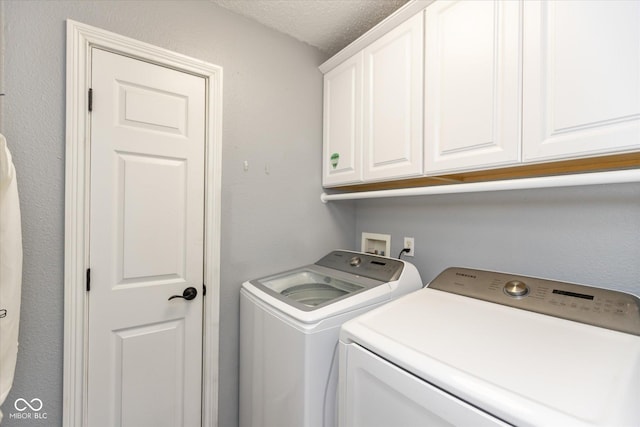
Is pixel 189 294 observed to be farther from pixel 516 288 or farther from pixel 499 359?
pixel 516 288

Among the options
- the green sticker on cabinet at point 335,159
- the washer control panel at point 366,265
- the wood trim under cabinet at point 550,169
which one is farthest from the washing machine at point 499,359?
the green sticker on cabinet at point 335,159

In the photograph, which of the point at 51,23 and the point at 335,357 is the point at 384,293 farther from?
the point at 51,23

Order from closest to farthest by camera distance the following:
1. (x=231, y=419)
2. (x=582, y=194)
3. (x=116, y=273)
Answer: (x=582, y=194) < (x=116, y=273) < (x=231, y=419)

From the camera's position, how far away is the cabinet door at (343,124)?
64.6 inches

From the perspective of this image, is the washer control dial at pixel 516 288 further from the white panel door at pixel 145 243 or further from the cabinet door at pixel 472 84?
the white panel door at pixel 145 243

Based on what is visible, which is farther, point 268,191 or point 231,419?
point 268,191

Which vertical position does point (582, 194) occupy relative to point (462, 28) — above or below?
below

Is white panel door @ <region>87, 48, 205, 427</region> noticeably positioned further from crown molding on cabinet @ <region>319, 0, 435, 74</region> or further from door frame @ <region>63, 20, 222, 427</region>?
crown molding on cabinet @ <region>319, 0, 435, 74</region>

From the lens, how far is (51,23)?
43.8 inches

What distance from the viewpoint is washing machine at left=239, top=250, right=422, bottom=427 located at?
1.06 metres

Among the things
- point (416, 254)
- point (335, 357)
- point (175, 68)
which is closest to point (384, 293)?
point (335, 357)

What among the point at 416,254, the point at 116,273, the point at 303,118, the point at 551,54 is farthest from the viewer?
the point at 303,118

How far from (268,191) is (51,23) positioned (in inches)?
46.0

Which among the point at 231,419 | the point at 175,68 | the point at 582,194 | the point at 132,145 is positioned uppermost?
the point at 175,68
